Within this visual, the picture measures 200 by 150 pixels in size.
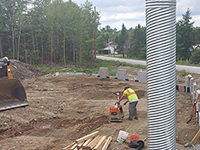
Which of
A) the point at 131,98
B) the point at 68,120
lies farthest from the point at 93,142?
the point at 68,120

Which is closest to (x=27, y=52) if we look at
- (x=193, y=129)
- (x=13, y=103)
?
(x=13, y=103)

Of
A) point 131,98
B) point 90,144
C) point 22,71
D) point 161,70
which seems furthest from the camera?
point 22,71

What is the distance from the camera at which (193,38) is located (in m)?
37.7

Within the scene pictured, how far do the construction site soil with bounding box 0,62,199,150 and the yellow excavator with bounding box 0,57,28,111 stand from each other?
47cm

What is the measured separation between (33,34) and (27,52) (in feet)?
11.3

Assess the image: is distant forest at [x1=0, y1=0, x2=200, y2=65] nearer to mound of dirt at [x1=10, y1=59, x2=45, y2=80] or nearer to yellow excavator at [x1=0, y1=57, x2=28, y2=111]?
mound of dirt at [x1=10, y1=59, x2=45, y2=80]

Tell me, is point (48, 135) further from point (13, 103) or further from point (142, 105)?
point (142, 105)

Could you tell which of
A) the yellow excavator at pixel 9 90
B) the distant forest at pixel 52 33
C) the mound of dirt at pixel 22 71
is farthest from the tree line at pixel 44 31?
the yellow excavator at pixel 9 90

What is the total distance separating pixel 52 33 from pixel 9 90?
22395 millimetres

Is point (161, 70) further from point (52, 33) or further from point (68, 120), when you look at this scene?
point (52, 33)

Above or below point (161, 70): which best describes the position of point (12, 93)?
below

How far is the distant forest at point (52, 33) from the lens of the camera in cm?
2955

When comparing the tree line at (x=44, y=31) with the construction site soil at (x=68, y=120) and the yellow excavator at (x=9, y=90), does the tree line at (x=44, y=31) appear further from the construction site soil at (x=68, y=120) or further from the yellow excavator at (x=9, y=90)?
the yellow excavator at (x=9, y=90)

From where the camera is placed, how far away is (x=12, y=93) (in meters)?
10.6
